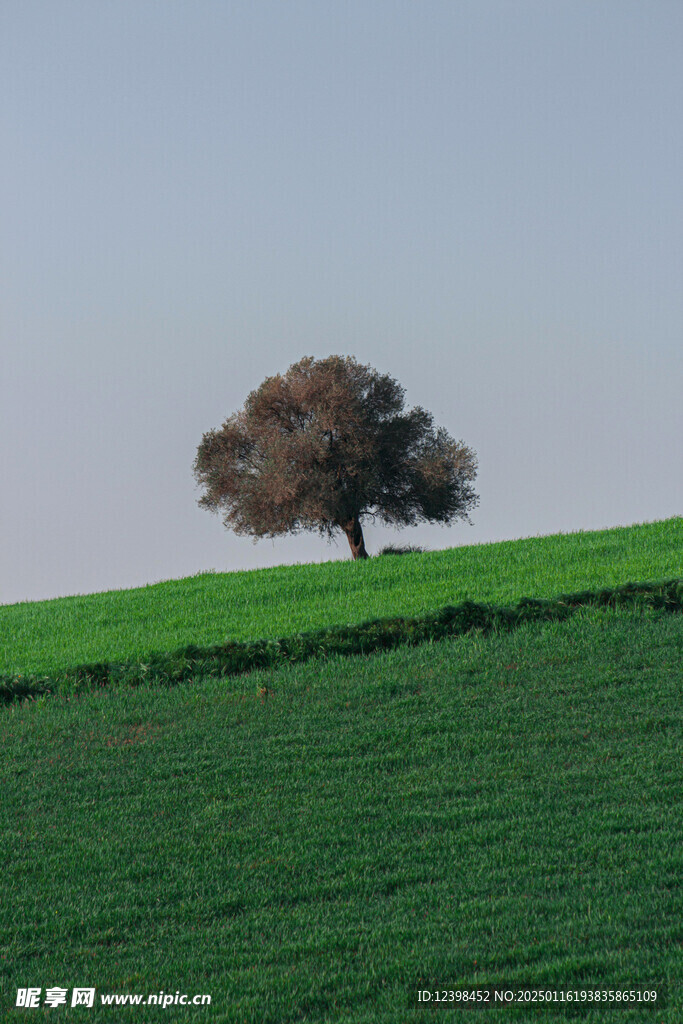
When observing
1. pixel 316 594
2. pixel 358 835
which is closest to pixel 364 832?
pixel 358 835

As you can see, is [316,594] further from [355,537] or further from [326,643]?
[355,537]

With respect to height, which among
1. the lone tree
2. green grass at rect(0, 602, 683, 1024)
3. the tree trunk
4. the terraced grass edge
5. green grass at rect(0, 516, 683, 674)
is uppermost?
the lone tree

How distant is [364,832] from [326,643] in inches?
226

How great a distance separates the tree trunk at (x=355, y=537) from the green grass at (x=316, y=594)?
1063 cm

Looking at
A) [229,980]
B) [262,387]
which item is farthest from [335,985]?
[262,387]

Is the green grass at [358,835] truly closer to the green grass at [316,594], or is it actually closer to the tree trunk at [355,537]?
the green grass at [316,594]

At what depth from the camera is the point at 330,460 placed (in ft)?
105

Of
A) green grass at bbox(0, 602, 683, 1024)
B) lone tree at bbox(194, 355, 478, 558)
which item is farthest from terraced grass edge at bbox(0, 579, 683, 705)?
lone tree at bbox(194, 355, 478, 558)

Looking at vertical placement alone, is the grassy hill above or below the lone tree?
below

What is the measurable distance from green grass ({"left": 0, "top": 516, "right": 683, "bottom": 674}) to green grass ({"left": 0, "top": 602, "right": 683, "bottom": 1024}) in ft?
9.73

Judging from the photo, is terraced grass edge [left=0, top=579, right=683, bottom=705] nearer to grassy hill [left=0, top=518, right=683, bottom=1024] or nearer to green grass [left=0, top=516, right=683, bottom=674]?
grassy hill [left=0, top=518, right=683, bottom=1024]

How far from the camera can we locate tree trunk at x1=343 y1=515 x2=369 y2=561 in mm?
32719

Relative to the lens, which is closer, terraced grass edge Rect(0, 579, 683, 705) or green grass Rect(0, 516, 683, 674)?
terraced grass edge Rect(0, 579, 683, 705)

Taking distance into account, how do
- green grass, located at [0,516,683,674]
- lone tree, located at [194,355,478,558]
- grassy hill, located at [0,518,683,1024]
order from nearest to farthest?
Result: grassy hill, located at [0,518,683,1024], green grass, located at [0,516,683,674], lone tree, located at [194,355,478,558]
